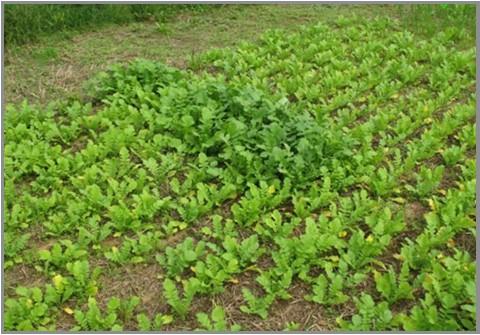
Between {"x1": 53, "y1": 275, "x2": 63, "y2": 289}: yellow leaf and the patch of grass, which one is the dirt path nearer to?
the patch of grass

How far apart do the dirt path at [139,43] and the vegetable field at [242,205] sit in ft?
2.12

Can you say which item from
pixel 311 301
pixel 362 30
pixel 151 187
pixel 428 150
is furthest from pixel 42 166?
pixel 362 30

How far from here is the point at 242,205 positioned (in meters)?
4.17

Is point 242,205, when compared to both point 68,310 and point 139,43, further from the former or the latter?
point 139,43

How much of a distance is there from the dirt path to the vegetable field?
645 mm

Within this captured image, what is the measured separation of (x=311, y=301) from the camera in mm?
3453

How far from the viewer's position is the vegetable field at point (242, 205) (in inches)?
133

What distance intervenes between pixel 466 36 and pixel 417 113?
8.91 feet

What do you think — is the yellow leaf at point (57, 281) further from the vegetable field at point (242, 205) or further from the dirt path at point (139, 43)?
the dirt path at point (139, 43)

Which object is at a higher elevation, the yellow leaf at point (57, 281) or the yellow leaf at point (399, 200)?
the yellow leaf at point (399, 200)

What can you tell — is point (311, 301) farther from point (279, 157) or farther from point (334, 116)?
point (334, 116)

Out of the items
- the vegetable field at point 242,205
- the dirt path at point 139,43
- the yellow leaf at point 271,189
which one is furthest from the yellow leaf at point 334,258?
the dirt path at point 139,43

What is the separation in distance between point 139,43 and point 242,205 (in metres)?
4.25

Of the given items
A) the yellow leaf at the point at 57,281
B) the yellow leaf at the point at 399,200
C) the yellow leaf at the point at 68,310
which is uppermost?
the yellow leaf at the point at 399,200
